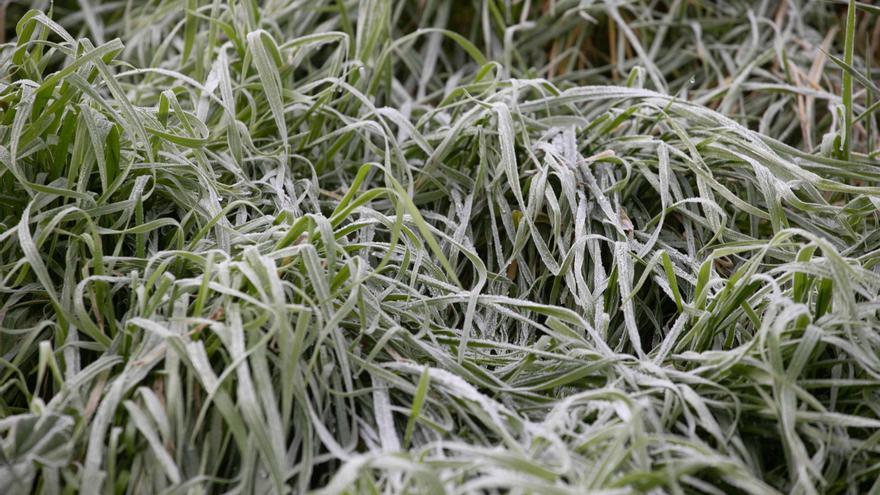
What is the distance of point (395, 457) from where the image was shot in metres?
0.67

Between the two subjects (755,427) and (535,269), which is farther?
(535,269)

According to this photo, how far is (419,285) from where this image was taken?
98 centimetres

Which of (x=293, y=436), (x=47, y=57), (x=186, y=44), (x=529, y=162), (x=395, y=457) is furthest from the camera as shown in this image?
(x=186, y=44)

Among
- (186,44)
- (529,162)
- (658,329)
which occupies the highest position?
(186,44)

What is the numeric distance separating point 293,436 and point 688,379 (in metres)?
0.36

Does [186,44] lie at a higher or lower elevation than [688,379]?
higher

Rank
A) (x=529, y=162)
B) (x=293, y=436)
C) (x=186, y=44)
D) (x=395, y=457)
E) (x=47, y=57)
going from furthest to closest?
(x=186, y=44) → (x=529, y=162) → (x=47, y=57) → (x=293, y=436) → (x=395, y=457)

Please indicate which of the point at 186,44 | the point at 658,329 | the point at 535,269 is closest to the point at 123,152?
the point at 186,44

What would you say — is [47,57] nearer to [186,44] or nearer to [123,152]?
[123,152]

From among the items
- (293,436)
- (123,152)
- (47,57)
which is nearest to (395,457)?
(293,436)

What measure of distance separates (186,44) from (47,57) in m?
0.30

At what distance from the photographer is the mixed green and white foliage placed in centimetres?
72

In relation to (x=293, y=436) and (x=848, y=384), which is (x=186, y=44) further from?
(x=848, y=384)

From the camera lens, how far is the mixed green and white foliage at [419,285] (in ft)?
2.38
